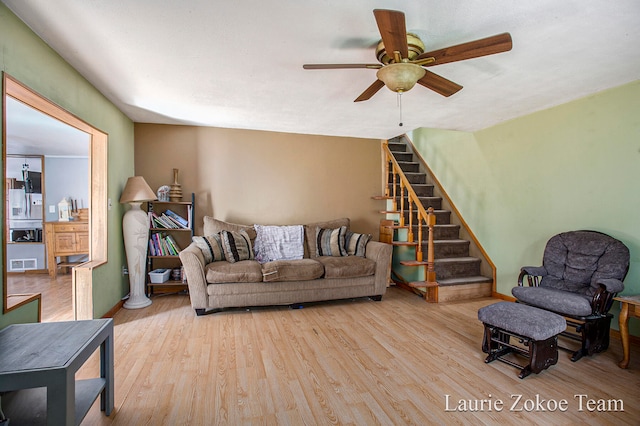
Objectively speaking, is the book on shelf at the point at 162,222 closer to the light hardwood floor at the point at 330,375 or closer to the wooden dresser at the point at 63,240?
the light hardwood floor at the point at 330,375

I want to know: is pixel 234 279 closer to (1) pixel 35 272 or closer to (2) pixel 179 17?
(2) pixel 179 17

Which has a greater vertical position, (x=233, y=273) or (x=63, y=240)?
(x=63, y=240)

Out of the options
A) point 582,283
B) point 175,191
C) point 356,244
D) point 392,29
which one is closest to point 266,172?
point 175,191

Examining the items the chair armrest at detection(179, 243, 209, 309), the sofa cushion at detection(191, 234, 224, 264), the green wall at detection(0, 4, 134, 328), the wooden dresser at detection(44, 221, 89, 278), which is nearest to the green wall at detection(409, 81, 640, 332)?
the sofa cushion at detection(191, 234, 224, 264)

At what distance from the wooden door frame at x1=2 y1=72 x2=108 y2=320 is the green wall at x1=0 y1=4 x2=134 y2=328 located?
49 mm

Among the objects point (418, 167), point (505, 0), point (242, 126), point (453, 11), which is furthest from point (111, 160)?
point (418, 167)

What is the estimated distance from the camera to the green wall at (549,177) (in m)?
2.81

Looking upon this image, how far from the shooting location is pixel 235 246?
379 centimetres

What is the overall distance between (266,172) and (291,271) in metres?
1.68

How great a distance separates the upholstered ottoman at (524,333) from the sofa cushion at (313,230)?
2.29m

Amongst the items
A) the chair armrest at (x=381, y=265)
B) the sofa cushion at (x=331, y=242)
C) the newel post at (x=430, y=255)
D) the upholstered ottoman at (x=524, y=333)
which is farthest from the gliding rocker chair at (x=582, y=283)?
the sofa cushion at (x=331, y=242)

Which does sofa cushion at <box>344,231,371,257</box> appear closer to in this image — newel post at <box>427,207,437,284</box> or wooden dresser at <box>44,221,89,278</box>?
newel post at <box>427,207,437,284</box>

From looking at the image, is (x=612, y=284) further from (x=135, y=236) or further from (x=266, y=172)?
(x=135, y=236)

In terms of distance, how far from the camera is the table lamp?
140 inches
